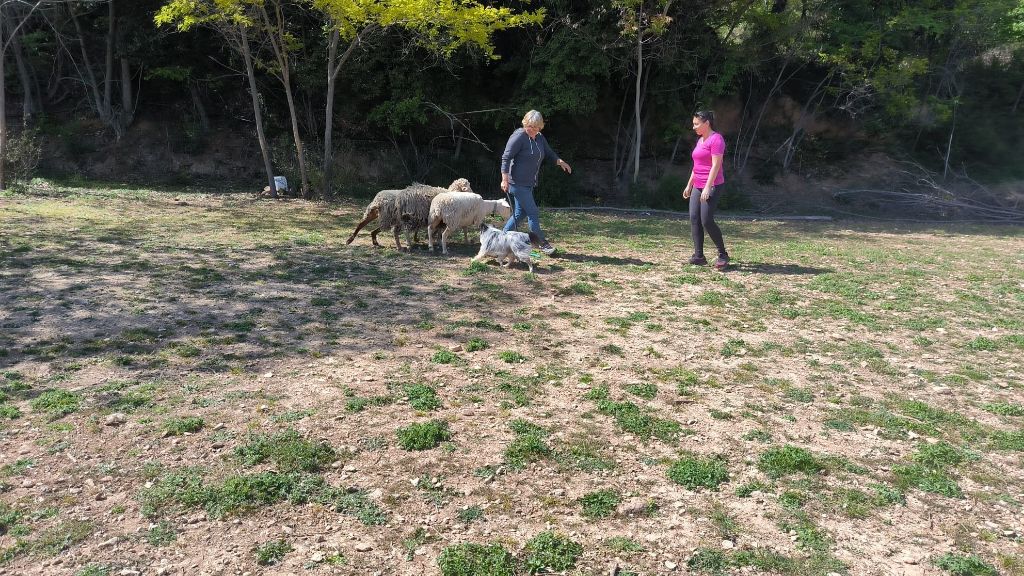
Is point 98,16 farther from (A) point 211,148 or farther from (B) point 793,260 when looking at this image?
(B) point 793,260

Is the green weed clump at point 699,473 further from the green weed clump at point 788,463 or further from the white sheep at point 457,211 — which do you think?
the white sheep at point 457,211

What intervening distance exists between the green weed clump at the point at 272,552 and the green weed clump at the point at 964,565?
2.93 m

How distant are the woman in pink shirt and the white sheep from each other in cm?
246

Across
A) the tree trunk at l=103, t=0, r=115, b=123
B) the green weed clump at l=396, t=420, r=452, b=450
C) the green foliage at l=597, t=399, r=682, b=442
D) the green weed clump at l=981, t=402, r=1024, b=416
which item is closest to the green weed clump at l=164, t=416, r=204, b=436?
the green weed clump at l=396, t=420, r=452, b=450

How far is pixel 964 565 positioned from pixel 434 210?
6.92 metres

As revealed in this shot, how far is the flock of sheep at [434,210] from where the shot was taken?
8609 millimetres

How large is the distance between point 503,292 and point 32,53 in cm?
2187

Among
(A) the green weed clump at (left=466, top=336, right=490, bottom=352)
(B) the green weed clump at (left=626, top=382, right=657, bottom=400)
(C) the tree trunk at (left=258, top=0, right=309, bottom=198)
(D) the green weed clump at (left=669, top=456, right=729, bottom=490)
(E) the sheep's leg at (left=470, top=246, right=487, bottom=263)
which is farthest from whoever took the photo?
(C) the tree trunk at (left=258, top=0, right=309, bottom=198)

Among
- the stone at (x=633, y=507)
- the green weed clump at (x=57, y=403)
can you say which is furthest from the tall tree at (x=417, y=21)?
the stone at (x=633, y=507)

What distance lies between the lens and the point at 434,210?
340 inches

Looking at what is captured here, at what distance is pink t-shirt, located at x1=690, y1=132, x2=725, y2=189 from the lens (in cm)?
759

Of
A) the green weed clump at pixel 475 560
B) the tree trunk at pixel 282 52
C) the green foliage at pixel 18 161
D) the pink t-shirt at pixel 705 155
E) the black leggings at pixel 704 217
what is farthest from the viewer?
the green foliage at pixel 18 161

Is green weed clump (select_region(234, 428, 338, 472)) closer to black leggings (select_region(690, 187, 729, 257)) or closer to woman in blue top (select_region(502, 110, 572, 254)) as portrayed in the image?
woman in blue top (select_region(502, 110, 572, 254))

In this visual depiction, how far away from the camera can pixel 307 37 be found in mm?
18312
